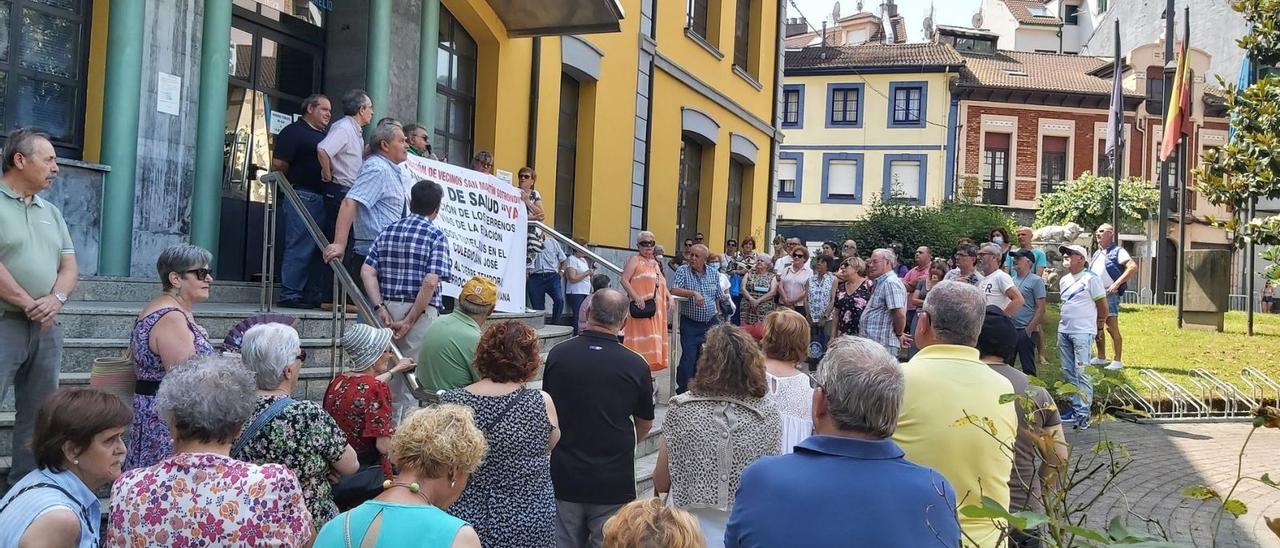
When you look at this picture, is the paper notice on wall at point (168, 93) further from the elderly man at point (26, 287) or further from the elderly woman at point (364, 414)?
the elderly woman at point (364, 414)

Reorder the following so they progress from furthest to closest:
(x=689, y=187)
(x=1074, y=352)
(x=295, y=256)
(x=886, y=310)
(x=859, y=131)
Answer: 1. (x=859, y=131)
2. (x=689, y=187)
3. (x=1074, y=352)
4. (x=886, y=310)
5. (x=295, y=256)

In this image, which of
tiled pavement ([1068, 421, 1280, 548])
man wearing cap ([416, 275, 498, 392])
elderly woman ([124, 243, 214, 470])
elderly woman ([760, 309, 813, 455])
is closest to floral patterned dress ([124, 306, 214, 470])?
elderly woman ([124, 243, 214, 470])

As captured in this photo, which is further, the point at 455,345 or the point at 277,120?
the point at 277,120

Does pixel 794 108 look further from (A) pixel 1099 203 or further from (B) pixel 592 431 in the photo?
(B) pixel 592 431

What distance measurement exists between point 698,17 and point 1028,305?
9156mm

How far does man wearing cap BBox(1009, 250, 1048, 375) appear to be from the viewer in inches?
434

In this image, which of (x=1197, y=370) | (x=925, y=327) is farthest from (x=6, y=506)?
(x=1197, y=370)

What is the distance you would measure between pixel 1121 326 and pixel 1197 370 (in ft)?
20.2

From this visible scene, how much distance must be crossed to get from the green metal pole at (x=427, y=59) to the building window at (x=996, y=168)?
37352 millimetres

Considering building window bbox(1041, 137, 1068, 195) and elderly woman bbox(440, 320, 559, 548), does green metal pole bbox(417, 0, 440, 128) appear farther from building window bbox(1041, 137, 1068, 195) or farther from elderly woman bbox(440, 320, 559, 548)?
building window bbox(1041, 137, 1068, 195)

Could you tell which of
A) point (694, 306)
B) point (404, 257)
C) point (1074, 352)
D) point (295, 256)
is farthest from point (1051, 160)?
point (404, 257)

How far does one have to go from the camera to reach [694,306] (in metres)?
10.9

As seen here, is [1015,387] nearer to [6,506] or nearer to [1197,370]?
[6,506]

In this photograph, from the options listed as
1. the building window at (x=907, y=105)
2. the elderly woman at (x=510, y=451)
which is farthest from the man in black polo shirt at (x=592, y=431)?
the building window at (x=907, y=105)
